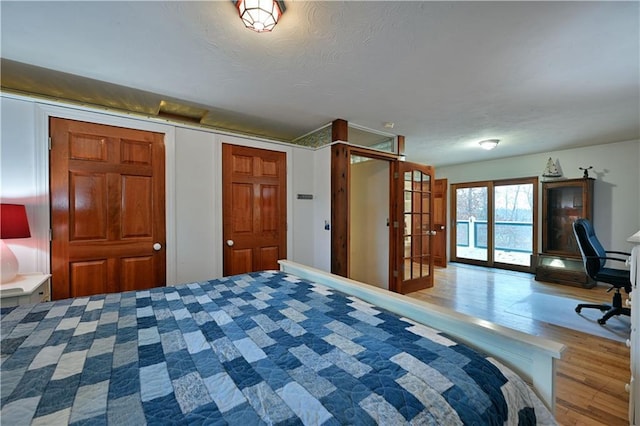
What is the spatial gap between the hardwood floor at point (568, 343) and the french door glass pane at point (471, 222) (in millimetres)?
1089

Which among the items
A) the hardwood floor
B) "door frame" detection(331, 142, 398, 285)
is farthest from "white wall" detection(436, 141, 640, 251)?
"door frame" detection(331, 142, 398, 285)

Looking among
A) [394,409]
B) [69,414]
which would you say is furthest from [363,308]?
[69,414]

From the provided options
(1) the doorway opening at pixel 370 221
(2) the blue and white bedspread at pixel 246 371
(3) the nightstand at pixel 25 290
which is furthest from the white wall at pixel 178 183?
(2) the blue and white bedspread at pixel 246 371

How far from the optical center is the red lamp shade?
1.84 m

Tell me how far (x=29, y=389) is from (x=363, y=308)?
50.2 inches

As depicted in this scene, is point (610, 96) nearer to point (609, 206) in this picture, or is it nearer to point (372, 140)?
point (372, 140)

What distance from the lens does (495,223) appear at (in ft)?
18.7

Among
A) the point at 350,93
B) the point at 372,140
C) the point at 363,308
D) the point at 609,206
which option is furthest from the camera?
the point at 609,206

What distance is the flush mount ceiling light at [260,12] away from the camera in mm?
1432

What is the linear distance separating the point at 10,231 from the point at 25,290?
0.45 meters

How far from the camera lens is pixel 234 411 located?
2.26 ft

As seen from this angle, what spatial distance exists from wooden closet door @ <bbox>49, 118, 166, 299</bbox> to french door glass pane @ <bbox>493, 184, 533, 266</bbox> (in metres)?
6.22

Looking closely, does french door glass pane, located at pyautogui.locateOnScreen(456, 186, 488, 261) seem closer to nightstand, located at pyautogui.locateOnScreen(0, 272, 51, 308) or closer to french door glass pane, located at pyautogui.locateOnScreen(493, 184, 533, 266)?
french door glass pane, located at pyautogui.locateOnScreen(493, 184, 533, 266)

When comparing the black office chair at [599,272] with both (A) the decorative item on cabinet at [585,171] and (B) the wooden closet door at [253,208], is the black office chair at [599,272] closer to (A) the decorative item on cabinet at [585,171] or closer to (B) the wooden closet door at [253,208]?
(A) the decorative item on cabinet at [585,171]
